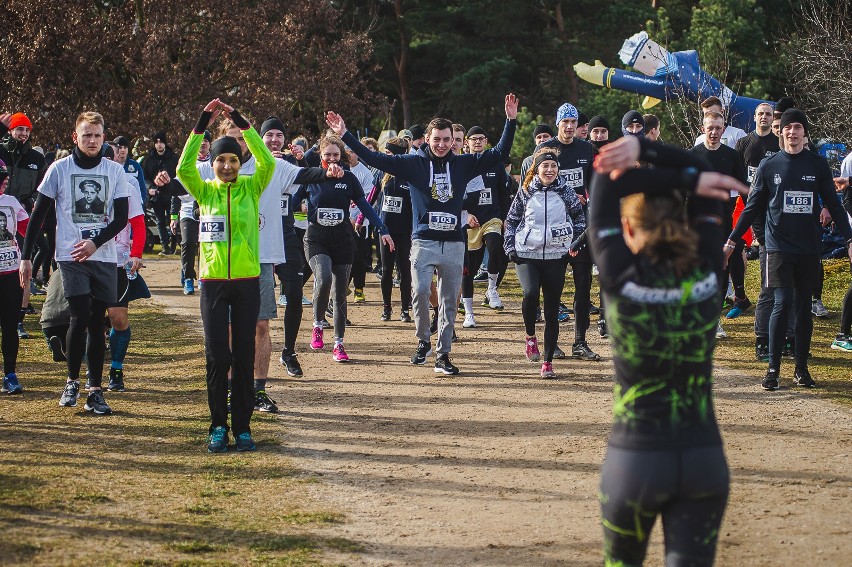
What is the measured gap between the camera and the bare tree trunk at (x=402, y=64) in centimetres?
4053

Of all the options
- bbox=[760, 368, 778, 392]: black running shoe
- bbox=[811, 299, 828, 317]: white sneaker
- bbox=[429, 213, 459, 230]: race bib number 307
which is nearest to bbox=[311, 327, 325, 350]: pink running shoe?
bbox=[429, 213, 459, 230]: race bib number 307

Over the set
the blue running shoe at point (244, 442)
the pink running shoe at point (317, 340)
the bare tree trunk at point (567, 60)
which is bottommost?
the blue running shoe at point (244, 442)

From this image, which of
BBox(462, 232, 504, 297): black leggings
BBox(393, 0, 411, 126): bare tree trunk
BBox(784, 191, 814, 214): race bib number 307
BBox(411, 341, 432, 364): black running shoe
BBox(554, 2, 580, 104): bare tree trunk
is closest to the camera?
BBox(784, 191, 814, 214): race bib number 307

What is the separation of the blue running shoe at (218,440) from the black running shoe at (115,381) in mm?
2529

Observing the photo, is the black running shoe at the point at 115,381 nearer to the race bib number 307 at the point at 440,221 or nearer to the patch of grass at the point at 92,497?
the race bib number 307 at the point at 440,221

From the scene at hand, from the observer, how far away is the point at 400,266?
578 inches

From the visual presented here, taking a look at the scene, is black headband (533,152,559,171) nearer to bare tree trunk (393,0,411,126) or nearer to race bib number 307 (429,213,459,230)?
race bib number 307 (429,213,459,230)

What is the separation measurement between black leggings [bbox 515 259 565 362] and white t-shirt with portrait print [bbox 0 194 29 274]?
4404 millimetres

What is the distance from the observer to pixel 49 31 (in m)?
28.0

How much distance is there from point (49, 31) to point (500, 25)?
15817 mm

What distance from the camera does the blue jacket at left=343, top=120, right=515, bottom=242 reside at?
35.4 feet

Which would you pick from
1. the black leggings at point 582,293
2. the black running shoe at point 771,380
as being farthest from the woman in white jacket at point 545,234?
the black running shoe at point 771,380

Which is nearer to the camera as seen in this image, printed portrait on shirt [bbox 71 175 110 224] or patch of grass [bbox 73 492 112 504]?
patch of grass [bbox 73 492 112 504]

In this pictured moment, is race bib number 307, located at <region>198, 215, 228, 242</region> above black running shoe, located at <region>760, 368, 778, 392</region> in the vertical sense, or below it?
above
